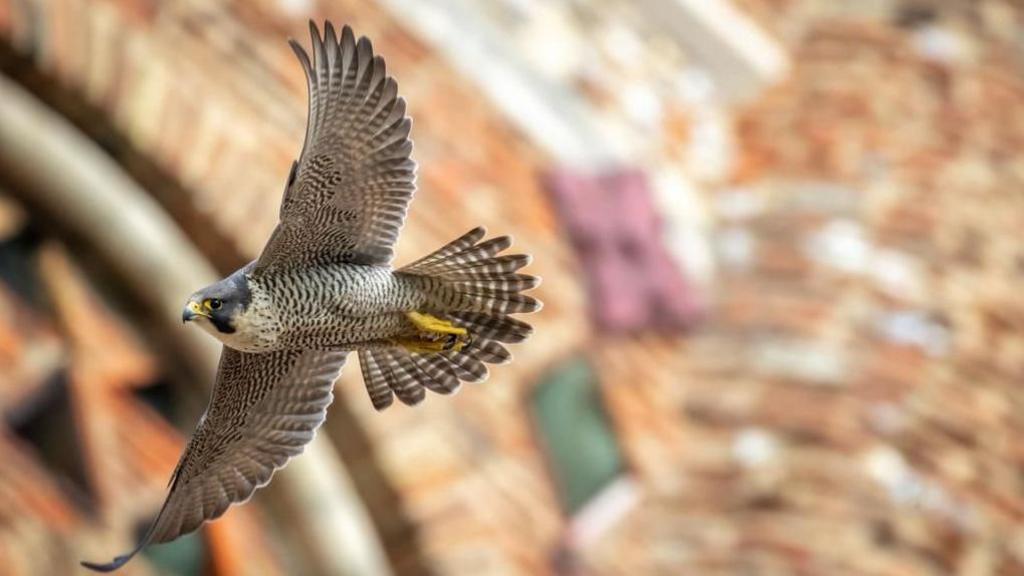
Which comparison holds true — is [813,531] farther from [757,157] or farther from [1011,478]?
[757,157]

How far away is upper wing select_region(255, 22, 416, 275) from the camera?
3.81 meters

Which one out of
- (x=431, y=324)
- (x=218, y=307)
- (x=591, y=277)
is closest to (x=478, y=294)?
(x=431, y=324)

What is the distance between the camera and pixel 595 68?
7066 millimetres

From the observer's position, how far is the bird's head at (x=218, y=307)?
3.64 m

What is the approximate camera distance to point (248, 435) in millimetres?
4281

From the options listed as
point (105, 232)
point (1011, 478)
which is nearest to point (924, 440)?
point (1011, 478)

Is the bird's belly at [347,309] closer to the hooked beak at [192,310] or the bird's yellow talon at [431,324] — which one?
the bird's yellow talon at [431,324]

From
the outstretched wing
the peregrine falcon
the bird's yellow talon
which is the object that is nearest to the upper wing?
the peregrine falcon

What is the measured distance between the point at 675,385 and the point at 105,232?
71.8 inches

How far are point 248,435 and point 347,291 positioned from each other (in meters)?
0.56

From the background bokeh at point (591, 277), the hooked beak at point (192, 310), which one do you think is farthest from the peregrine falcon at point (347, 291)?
the background bokeh at point (591, 277)

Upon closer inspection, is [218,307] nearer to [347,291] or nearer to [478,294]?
[347,291]

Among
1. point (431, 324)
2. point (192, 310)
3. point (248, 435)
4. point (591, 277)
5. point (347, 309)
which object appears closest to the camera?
point (192, 310)

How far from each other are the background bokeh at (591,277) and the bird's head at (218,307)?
5.62 feet
